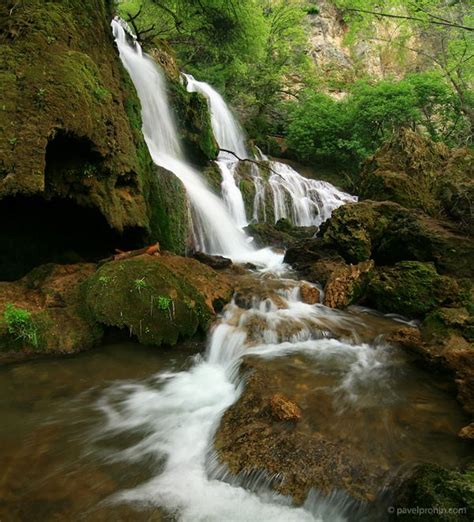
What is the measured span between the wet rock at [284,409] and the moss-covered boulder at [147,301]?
1.96m

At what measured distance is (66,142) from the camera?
5562 millimetres

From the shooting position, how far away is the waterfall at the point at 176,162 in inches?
395

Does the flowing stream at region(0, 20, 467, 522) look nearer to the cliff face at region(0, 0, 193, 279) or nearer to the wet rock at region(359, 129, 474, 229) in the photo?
the cliff face at region(0, 0, 193, 279)

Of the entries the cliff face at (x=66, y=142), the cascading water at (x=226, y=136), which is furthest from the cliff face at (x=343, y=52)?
the cliff face at (x=66, y=142)

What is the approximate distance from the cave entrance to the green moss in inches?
50.7

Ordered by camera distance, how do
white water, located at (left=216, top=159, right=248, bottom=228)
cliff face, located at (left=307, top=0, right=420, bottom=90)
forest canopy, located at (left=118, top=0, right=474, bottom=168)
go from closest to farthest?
white water, located at (left=216, top=159, right=248, bottom=228)
forest canopy, located at (left=118, top=0, right=474, bottom=168)
cliff face, located at (left=307, top=0, right=420, bottom=90)

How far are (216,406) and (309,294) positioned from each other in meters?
3.55

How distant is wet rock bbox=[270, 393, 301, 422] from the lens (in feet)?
11.8

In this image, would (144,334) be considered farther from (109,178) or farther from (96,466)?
(109,178)

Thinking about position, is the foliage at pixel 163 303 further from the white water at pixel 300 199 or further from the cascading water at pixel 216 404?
the white water at pixel 300 199

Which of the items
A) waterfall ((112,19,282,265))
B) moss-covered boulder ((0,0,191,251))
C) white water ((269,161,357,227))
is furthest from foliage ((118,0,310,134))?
moss-covered boulder ((0,0,191,251))

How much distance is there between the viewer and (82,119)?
5.35 meters

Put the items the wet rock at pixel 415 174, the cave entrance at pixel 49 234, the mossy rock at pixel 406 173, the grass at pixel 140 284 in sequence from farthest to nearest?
the mossy rock at pixel 406 173
the wet rock at pixel 415 174
the cave entrance at pixel 49 234
the grass at pixel 140 284

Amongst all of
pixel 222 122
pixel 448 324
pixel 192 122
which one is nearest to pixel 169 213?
pixel 448 324
